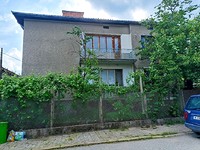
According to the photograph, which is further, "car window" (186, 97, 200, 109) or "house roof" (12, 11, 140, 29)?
A: "house roof" (12, 11, 140, 29)

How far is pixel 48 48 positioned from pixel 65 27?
106 inches

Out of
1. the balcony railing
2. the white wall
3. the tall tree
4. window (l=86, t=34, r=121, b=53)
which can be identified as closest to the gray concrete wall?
window (l=86, t=34, r=121, b=53)

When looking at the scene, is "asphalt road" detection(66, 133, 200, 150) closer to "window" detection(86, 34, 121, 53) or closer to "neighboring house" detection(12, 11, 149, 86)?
"neighboring house" detection(12, 11, 149, 86)

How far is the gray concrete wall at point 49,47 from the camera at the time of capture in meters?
14.2

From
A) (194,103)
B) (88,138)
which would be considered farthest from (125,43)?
(88,138)

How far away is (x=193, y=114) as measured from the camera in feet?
20.1

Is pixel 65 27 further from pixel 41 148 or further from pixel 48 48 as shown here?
pixel 41 148

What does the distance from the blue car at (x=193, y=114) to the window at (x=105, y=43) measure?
396 inches

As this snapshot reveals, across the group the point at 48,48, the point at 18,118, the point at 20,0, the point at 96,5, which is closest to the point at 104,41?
the point at 96,5

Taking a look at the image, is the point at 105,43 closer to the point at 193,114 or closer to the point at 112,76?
the point at 112,76

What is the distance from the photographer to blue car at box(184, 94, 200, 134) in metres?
5.91

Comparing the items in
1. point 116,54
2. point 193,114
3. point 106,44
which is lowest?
point 193,114

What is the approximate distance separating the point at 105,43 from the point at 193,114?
37.9 ft

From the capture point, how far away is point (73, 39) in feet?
50.6
